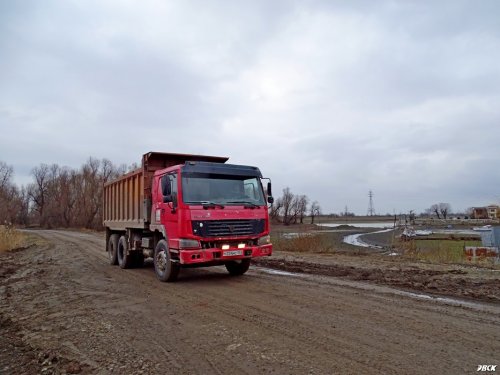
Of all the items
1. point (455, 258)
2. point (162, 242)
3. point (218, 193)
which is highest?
point (218, 193)

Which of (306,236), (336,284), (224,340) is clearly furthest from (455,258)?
(224,340)

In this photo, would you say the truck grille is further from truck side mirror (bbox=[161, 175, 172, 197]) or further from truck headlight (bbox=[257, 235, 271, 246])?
truck side mirror (bbox=[161, 175, 172, 197])

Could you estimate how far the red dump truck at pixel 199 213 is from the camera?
9.42m

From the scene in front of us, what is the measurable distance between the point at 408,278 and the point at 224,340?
6616 millimetres

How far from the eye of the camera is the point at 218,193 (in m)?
10.0

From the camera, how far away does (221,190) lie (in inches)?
398

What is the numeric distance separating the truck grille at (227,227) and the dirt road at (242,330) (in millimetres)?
1223

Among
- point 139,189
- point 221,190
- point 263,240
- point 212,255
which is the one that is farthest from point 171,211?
point 139,189

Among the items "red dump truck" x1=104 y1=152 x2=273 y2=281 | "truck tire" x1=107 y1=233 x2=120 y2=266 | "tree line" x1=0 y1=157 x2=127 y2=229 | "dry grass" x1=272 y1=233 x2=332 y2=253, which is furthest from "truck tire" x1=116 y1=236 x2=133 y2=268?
"tree line" x1=0 y1=157 x2=127 y2=229

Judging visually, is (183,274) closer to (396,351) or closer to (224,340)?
(224,340)

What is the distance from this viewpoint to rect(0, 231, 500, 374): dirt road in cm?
462

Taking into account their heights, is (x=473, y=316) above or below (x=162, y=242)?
below

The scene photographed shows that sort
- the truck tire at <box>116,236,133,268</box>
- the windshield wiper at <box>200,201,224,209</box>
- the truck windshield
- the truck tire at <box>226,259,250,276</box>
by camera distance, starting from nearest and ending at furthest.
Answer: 1. the windshield wiper at <box>200,201,224,209</box>
2. the truck windshield
3. the truck tire at <box>226,259,250,276</box>
4. the truck tire at <box>116,236,133,268</box>

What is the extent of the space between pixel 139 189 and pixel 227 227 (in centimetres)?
369
